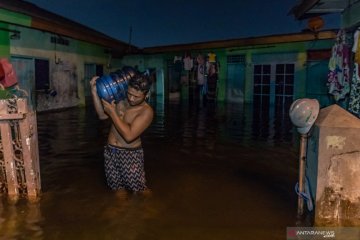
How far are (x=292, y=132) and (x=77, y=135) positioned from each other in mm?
6370

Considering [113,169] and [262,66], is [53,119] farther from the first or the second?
[262,66]

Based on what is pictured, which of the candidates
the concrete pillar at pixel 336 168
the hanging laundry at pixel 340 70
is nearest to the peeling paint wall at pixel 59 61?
the hanging laundry at pixel 340 70

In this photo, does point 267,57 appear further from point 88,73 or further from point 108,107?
point 108,107

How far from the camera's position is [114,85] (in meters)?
3.99

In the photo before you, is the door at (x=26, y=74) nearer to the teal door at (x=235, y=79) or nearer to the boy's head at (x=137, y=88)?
the boy's head at (x=137, y=88)

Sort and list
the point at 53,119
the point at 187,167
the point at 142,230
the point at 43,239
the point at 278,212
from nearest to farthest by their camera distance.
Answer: the point at 43,239 → the point at 142,230 → the point at 278,212 → the point at 187,167 → the point at 53,119

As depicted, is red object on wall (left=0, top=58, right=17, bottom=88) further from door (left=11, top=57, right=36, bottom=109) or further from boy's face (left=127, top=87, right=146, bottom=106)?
boy's face (left=127, top=87, right=146, bottom=106)

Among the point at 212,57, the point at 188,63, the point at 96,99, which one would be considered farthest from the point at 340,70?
the point at 188,63

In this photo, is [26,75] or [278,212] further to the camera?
[26,75]

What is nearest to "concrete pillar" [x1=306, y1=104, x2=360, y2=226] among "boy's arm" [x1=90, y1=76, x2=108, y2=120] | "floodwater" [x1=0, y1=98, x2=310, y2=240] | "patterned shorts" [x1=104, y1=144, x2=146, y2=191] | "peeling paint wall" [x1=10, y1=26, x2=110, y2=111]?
"floodwater" [x1=0, y1=98, x2=310, y2=240]

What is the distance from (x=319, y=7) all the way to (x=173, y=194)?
6597 millimetres

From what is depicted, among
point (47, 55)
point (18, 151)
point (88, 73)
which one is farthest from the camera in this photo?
point (88, 73)

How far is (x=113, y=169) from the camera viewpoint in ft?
14.6

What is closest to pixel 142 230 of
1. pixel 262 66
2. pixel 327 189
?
pixel 327 189
